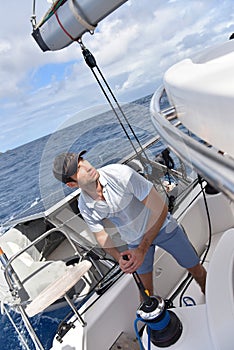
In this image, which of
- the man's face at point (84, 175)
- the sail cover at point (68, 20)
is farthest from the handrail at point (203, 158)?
the man's face at point (84, 175)

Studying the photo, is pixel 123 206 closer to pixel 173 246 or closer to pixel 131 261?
pixel 131 261

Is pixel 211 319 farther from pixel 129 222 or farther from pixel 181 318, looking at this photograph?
pixel 129 222

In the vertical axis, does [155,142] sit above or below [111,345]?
above

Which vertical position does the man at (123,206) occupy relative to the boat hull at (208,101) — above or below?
below

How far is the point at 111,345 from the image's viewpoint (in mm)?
1380

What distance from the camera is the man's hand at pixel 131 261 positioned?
129cm

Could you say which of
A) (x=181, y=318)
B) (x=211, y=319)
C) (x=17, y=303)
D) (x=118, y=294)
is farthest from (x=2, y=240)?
(x=211, y=319)

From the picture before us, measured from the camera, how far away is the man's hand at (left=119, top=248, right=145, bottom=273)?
1286mm

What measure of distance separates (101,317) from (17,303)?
0.39 meters

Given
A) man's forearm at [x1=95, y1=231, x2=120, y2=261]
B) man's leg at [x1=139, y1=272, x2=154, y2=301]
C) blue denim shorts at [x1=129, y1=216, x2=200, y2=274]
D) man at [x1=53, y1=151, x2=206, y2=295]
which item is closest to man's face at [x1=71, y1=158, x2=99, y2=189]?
man at [x1=53, y1=151, x2=206, y2=295]

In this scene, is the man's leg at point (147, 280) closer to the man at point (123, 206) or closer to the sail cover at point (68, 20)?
the man at point (123, 206)

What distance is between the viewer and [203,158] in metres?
0.36

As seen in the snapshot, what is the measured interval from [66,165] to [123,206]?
11.7 inches

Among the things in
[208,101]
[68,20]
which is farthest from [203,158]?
[68,20]
